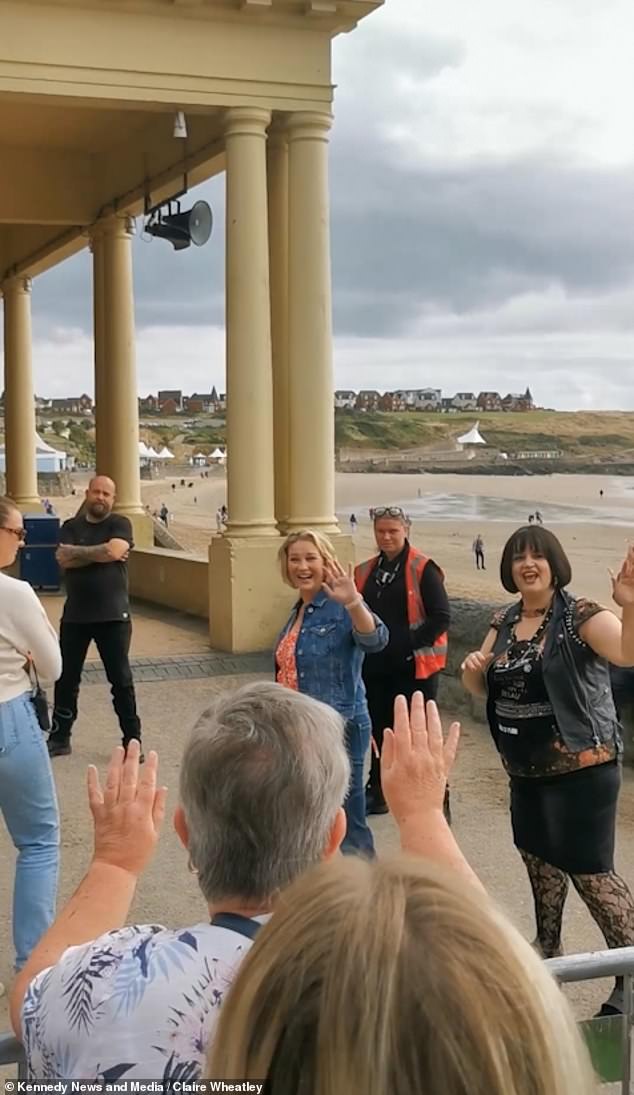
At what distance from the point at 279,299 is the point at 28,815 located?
26.5 feet

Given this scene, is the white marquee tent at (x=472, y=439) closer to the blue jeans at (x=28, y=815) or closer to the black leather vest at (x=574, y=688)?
the black leather vest at (x=574, y=688)

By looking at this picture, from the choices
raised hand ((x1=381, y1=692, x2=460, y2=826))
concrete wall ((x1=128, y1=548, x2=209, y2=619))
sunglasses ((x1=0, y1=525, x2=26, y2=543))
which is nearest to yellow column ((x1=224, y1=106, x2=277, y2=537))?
concrete wall ((x1=128, y1=548, x2=209, y2=619))

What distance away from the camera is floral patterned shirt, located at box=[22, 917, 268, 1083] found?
159 cm

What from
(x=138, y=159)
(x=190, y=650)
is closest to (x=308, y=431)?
(x=190, y=650)

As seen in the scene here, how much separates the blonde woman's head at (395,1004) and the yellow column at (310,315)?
9480 millimetres

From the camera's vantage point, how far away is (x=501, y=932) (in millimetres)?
1236

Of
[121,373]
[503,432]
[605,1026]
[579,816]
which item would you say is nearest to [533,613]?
[579,816]

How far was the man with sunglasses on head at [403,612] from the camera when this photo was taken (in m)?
5.82

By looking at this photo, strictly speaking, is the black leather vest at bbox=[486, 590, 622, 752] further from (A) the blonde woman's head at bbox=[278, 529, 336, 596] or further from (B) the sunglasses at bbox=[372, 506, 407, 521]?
(B) the sunglasses at bbox=[372, 506, 407, 521]

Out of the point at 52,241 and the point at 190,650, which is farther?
the point at 52,241

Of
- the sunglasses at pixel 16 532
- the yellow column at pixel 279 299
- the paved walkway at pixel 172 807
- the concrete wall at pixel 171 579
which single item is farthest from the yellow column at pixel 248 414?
the sunglasses at pixel 16 532

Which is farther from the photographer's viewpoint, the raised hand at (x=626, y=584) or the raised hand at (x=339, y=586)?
the raised hand at (x=339, y=586)

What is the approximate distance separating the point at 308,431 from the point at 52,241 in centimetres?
799

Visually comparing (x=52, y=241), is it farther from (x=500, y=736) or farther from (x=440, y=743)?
(x=440, y=743)
